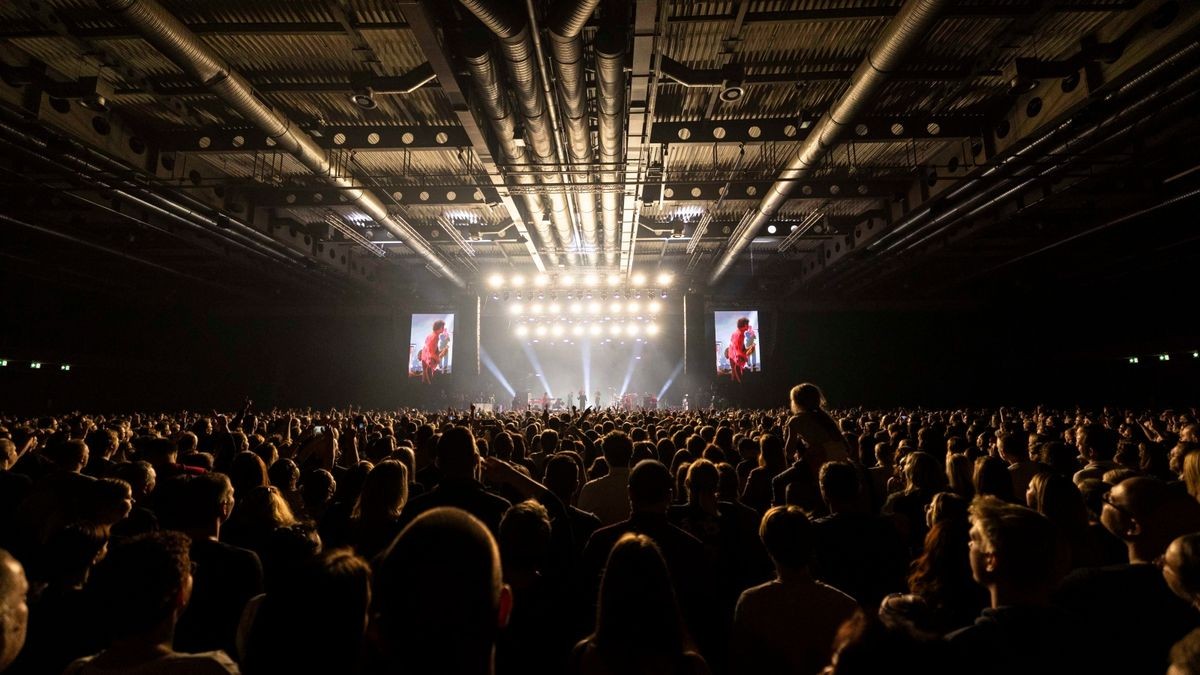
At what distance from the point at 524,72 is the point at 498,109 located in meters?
1.23

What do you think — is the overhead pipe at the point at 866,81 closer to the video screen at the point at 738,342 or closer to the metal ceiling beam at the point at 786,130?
the metal ceiling beam at the point at 786,130

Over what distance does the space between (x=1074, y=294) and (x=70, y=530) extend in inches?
1000

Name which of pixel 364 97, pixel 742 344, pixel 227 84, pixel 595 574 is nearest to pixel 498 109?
pixel 364 97

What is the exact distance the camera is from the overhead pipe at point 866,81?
553cm

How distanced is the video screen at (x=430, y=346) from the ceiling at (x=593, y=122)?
568cm

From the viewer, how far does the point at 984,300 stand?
21656 mm

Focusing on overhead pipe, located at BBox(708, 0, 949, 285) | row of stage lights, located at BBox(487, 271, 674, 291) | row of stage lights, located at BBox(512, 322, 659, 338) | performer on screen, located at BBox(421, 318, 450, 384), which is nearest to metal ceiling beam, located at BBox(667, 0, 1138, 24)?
overhead pipe, located at BBox(708, 0, 949, 285)

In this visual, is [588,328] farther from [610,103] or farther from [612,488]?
[612,488]

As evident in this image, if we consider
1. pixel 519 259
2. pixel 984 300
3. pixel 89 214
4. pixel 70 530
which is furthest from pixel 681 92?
pixel 984 300

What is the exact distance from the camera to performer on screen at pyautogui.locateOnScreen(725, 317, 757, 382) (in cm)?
2058

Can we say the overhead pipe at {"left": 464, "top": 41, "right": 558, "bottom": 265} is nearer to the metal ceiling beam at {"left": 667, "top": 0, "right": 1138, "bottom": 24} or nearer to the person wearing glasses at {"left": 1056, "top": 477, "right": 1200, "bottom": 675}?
the metal ceiling beam at {"left": 667, "top": 0, "right": 1138, "bottom": 24}

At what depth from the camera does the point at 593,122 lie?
9.64m

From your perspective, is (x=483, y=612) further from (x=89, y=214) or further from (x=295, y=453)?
(x=89, y=214)

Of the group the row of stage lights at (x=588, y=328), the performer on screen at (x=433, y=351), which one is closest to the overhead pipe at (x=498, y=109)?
the performer on screen at (x=433, y=351)
